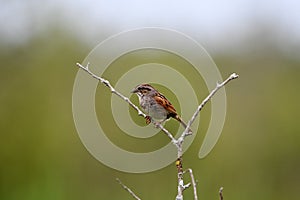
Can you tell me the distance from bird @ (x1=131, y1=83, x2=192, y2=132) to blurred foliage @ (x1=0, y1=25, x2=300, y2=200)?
198 inches

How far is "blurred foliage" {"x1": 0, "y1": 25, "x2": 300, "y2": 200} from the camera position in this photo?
8672 mm

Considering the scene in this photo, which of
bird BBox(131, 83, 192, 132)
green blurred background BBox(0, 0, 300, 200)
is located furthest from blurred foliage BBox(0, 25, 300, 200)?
bird BBox(131, 83, 192, 132)

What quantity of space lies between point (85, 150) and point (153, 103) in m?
5.49

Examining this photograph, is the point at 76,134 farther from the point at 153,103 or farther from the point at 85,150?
the point at 153,103

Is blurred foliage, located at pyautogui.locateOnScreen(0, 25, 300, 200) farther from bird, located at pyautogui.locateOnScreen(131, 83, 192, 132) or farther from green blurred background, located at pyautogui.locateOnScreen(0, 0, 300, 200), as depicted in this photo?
bird, located at pyautogui.locateOnScreen(131, 83, 192, 132)

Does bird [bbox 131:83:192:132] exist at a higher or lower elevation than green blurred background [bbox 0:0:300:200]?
lower

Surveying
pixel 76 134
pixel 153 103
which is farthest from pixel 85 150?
pixel 153 103

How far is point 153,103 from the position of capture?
3.38 meters
